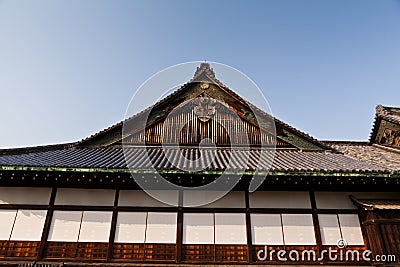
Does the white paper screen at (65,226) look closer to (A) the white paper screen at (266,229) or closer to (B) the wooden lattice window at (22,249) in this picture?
(B) the wooden lattice window at (22,249)

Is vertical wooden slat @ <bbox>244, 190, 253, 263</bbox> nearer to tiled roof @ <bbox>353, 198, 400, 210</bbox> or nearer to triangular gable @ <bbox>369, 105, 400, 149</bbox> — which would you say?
tiled roof @ <bbox>353, 198, 400, 210</bbox>

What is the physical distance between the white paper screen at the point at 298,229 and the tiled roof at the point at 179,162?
59.5 inches

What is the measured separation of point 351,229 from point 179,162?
568cm

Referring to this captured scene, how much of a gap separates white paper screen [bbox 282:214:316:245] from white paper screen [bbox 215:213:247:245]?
4.16 feet

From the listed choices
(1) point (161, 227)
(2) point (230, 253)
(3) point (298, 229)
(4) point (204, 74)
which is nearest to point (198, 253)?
(2) point (230, 253)

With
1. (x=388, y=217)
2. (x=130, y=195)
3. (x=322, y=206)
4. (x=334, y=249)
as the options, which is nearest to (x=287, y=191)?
(x=322, y=206)

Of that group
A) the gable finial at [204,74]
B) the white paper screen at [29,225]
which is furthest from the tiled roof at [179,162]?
the gable finial at [204,74]

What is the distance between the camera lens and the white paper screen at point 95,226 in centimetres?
815

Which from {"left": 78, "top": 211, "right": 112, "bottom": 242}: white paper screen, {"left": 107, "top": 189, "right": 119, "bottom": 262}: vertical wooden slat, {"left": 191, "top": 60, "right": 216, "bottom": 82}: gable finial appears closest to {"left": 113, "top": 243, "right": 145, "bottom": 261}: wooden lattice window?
{"left": 107, "top": 189, "right": 119, "bottom": 262}: vertical wooden slat

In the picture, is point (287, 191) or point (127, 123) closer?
point (287, 191)

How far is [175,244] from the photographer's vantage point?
8102 millimetres

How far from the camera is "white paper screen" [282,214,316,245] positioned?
327 inches

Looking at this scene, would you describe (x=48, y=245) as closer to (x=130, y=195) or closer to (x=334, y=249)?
(x=130, y=195)

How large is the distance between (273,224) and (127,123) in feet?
24.2
